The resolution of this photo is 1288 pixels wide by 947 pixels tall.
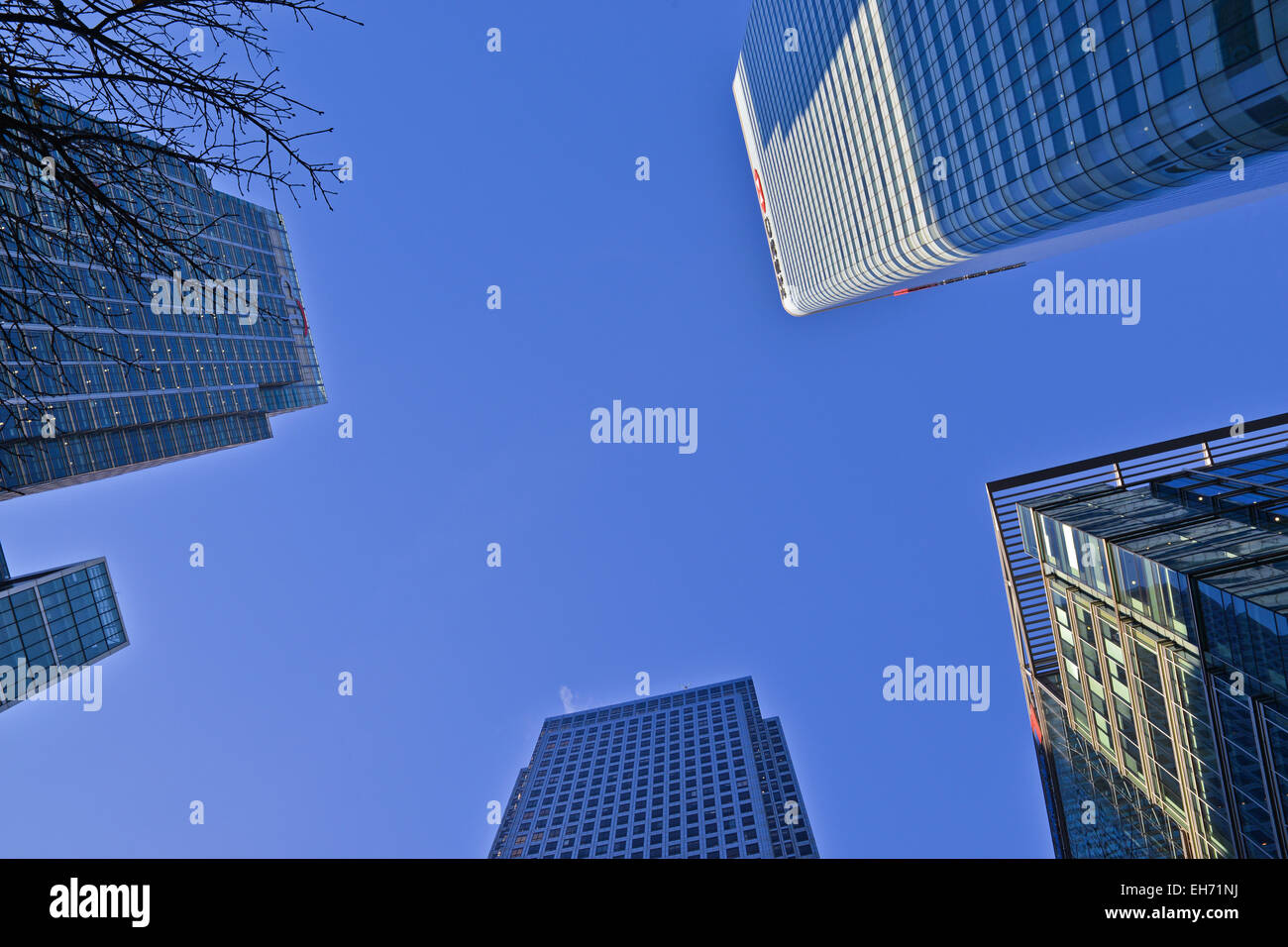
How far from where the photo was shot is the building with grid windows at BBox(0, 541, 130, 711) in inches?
2004

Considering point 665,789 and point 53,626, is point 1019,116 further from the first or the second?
point 53,626

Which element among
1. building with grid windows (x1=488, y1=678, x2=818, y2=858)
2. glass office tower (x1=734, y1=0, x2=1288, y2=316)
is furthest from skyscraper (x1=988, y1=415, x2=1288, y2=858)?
building with grid windows (x1=488, y1=678, x2=818, y2=858)

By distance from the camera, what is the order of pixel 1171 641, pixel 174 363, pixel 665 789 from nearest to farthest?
pixel 1171 641 → pixel 665 789 → pixel 174 363

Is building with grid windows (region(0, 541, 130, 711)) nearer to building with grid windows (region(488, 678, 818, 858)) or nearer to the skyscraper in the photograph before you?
building with grid windows (region(488, 678, 818, 858))

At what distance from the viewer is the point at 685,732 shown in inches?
4008

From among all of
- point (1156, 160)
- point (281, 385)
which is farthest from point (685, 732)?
point (281, 385)

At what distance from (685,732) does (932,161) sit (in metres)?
86.9

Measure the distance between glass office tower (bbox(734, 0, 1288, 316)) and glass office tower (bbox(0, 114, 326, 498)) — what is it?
58679 mm

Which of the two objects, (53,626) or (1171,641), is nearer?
(1171,641)

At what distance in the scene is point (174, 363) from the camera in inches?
3686

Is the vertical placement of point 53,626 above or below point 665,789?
above

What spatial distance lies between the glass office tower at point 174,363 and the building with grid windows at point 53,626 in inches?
478

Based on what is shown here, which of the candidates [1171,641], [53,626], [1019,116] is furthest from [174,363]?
[1171,641]

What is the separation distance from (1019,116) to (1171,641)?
28.3 m
